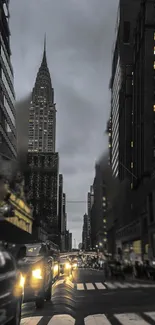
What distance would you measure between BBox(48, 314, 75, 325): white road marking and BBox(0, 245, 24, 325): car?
4.84 feet

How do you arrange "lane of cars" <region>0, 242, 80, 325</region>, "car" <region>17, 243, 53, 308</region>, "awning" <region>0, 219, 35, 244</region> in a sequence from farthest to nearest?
"awning" <region>0, 219, 35, 244</region> < "car" <region>17, 243, 53, 308</region> < "lane of cars" <region>0, 242, 80, 325</region>

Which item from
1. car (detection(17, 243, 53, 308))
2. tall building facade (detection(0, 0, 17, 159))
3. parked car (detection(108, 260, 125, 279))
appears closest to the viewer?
car (detection(17, 243, 53, 308))

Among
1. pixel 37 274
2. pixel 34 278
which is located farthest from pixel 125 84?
pixel 34 278

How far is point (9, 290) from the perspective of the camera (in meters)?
5.98

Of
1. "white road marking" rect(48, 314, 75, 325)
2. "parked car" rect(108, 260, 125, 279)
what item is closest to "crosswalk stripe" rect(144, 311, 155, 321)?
"white road marking" rect(48, 314, 75, 325)

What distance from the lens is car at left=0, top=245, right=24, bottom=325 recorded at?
562cm

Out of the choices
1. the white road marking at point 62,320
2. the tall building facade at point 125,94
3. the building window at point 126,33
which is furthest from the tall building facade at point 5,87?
the building window at point 126,33

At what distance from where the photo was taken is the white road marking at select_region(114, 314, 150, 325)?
7992 mm

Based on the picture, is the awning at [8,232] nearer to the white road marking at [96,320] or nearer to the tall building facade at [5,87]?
the tall building facade at [5,87]

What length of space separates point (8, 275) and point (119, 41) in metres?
129

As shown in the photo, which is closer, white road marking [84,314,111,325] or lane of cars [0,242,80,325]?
lane of cars [0,242,80,325]

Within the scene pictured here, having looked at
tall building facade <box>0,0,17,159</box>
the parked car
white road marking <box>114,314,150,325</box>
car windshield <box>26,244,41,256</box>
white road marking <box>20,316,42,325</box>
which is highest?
A: tall building facade <box>0,0,17,159</box>

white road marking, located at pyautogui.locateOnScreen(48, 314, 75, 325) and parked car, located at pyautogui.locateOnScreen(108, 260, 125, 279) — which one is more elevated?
parked car, located at pyautogui.locateOnScreen(108, 260, 125, 279)

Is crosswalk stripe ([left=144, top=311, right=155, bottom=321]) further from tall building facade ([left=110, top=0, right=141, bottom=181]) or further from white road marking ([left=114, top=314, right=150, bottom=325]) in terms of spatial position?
tall building facade ([left=110, top=0, right=141, bottom=181])
